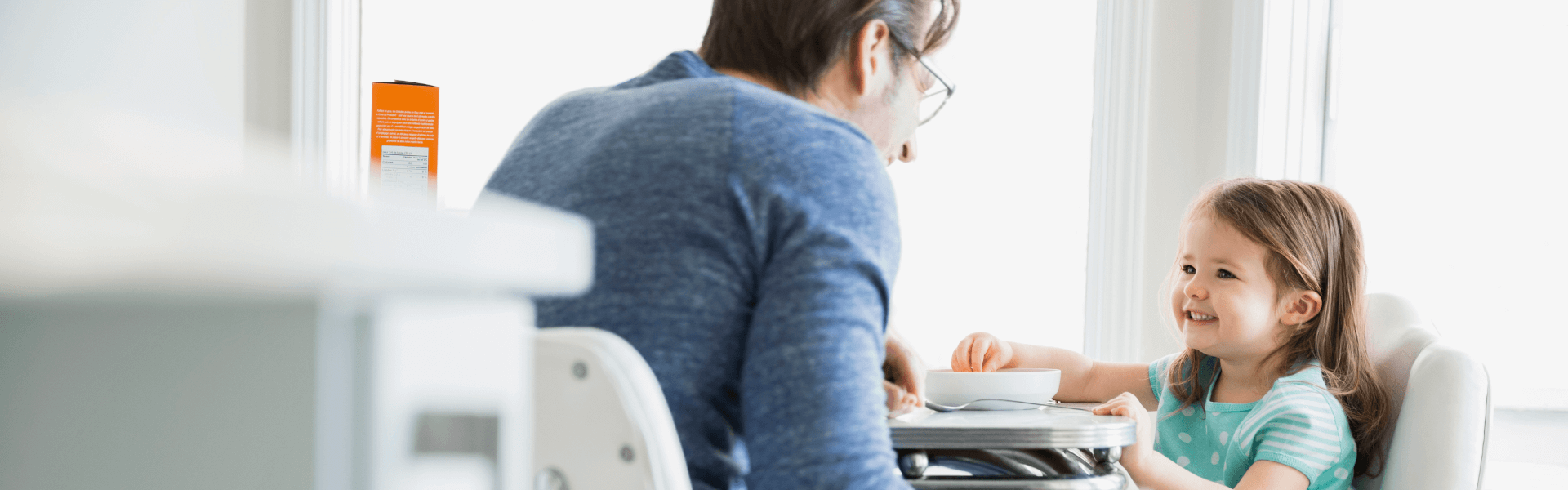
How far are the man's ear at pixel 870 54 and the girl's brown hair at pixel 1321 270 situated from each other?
691 millimetres

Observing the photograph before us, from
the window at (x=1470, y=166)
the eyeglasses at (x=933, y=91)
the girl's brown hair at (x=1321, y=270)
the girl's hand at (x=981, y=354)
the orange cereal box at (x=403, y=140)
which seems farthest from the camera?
the orange cereal box at (x=403, y=140)

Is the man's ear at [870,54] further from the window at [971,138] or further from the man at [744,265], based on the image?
the window at [971,138]

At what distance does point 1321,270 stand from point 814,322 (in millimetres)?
1030

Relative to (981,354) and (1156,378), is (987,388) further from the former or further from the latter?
(1156,378)

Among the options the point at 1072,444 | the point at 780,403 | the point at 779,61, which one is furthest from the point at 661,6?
the point at 780,403

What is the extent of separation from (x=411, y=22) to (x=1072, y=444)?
2.20 metres

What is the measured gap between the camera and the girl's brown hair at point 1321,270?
121 centimetres

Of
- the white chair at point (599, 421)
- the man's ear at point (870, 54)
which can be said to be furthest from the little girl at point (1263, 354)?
the white chair at point (599, 421)

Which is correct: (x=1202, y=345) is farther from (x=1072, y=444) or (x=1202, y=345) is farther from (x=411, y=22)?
(x=411, y=22)

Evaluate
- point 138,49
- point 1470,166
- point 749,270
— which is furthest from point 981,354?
point 138,49

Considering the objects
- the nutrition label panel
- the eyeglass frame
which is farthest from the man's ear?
the nutrition label panel

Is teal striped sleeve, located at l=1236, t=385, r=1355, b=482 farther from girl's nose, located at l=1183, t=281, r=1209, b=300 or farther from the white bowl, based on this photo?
the white bowl

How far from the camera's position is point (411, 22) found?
251 centimetres

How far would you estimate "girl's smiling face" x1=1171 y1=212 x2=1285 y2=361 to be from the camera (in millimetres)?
1276
